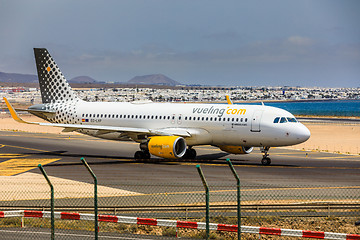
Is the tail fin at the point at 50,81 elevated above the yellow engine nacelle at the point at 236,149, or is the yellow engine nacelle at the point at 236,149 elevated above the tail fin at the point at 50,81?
the tail fin at the point at 50,81

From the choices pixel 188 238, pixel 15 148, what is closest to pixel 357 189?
pixel 188 238

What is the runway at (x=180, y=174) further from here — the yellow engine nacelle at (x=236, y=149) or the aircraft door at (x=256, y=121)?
the aircraft door at (x=256, y=121)

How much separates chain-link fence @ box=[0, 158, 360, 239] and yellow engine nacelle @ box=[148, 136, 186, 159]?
7.22 m

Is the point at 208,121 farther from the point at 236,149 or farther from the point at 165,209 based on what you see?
the point at 165,209

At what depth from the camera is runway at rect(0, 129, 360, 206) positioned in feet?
87.6

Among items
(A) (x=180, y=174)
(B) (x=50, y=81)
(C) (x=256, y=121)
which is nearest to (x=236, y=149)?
(C) (x=256, y=121)

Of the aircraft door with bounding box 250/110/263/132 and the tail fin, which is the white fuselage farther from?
the tail fin

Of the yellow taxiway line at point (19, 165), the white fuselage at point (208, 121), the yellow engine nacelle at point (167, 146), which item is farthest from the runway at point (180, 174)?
the white fuselage at point (208, 121)

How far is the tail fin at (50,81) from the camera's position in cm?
4819

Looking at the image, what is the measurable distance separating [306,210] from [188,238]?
6.41 m

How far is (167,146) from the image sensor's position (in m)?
37.7

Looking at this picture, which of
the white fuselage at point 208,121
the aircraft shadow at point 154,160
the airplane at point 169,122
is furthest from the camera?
the aircraft shadow at point 154,160

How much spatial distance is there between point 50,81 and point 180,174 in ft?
64.8

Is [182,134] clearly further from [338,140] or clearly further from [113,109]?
[338,140]
